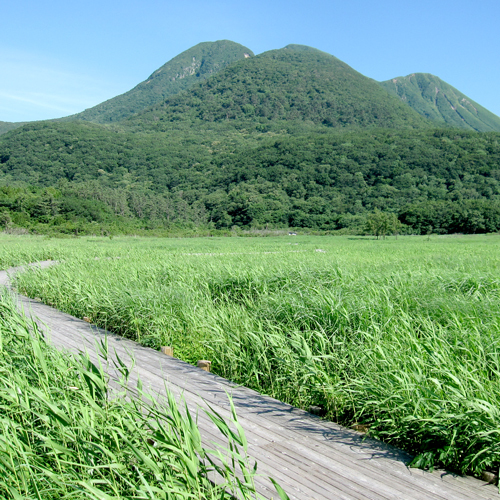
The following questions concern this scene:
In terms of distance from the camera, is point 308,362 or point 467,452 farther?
point 308,362

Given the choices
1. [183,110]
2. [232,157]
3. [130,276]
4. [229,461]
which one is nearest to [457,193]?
[232,157]

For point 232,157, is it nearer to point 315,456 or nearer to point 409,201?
point 409,201

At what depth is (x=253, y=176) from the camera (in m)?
87.1

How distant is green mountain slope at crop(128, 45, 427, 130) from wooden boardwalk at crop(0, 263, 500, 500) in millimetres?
125866

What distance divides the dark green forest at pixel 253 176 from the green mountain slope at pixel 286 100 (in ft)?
3.56

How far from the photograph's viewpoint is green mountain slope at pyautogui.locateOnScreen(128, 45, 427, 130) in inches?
5039

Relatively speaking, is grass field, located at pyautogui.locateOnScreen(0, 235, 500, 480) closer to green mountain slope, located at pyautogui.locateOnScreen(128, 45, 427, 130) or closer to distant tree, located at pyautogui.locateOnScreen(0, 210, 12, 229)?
distant tree, located at pyautogui.locateOnScreen(0, 210, 12, 229)

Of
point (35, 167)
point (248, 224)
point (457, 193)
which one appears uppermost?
point (35, 167)

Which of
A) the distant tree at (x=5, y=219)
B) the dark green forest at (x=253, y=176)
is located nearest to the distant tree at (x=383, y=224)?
the dark green forest at (x=253, y=176)

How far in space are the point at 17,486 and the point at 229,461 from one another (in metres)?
1.14

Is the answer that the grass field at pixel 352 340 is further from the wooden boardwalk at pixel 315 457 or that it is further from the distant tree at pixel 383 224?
the distant tree at pixel 383 224

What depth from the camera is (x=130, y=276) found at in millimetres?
8789

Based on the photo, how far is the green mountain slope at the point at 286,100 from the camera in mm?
128000

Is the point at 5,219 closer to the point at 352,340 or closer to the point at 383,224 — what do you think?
the point at 383,224
